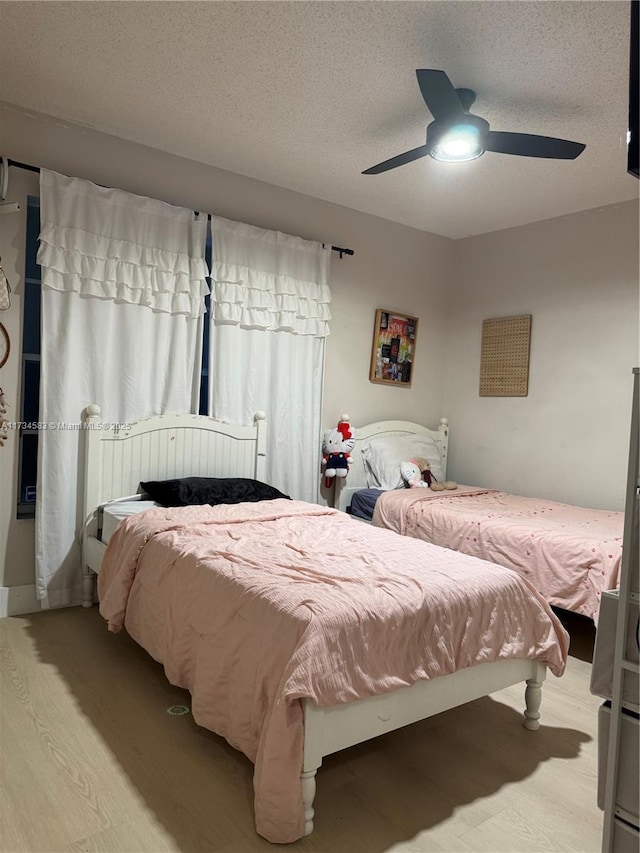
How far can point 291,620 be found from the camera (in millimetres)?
1829

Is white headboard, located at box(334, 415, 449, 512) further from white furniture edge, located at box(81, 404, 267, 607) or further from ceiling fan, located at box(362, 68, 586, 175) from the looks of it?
ceiling fan, located at box(362, 68, 586, 175)

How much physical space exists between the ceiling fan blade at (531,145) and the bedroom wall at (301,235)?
1.84 metres

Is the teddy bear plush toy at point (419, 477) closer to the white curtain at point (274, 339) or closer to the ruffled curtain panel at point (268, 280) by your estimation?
the white curtain at point (274, 339)

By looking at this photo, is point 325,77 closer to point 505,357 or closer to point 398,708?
point 398,708

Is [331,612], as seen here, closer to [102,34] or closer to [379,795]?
[379,795]

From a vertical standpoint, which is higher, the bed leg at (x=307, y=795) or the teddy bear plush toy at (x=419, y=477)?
the teddy bear plush toy at (x=419, y=477)

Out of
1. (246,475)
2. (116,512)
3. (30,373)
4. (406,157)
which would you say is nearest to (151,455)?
(116,512)

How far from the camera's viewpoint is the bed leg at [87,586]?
11.1 feet

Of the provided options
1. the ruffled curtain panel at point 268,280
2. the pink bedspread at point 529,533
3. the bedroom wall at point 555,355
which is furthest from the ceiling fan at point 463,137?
the pink bedspread at point 529,533

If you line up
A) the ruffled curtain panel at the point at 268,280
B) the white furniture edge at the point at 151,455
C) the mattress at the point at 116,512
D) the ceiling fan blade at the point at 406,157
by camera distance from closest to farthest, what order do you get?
the ceiling fan blade at the point at 406,157
the mattress at the point at 116,512
the white furniture edge at the point at 151,455
the ruffled curtain panel at the point at 268,280

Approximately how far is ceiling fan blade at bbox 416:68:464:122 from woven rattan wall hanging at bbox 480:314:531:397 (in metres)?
2.45

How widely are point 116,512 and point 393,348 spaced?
2.58 metres

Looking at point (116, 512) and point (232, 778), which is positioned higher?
point (116, 512)

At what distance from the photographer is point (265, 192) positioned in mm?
4082
